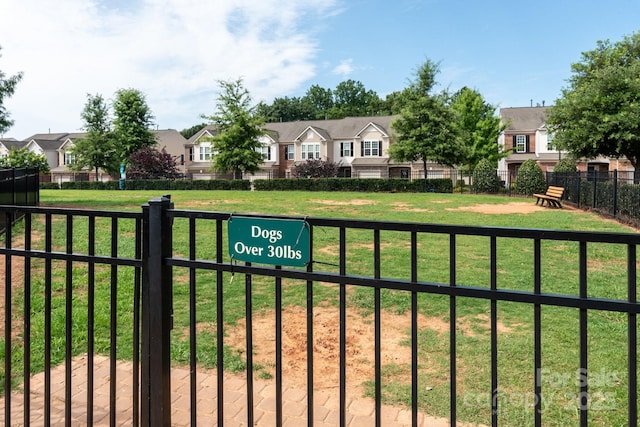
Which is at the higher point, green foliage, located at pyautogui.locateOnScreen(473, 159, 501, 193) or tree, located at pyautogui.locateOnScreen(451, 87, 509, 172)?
tree, located at pyautogui.locateOnScreen(451, 87, 509, 172)

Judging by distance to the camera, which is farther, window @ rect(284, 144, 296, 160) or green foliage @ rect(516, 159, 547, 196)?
window @ rect(284, 144, 296, 160)

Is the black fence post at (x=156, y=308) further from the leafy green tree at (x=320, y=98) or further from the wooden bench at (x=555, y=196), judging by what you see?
the leafy green tree at (x=320, y=98)

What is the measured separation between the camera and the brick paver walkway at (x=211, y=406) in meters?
3.00

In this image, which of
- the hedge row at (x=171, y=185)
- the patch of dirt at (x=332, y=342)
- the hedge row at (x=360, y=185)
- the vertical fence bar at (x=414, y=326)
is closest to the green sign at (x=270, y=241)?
the vertical fence bar at (x=414, y=326)

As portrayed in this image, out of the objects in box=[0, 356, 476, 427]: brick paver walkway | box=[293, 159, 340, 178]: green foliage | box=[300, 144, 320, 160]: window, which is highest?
box=[300, 144, 320, 160]: window

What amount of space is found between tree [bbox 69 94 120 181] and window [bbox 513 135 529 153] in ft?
133

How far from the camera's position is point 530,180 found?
2777cm

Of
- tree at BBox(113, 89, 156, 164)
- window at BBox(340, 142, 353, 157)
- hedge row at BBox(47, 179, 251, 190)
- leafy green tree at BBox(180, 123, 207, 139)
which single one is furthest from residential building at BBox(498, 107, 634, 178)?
leafy green tree at BBox(180, 123, 207, 139)

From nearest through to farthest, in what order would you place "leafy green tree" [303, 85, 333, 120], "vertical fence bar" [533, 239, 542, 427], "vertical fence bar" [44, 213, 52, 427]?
"vertical fence bar" [533, 239, 542, 427]
"vertical fence bar" [44, 213, 52, 427]
"leafy green tree" [303, 85, 333, 120]

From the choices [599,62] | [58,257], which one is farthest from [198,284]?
[599,62]

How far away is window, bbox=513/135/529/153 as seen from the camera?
47.8 m

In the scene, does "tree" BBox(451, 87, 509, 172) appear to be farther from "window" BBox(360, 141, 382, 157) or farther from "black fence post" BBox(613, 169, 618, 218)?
"black fence post" BBox(613, 169, 618, 218)

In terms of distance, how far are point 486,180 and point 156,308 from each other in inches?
1205

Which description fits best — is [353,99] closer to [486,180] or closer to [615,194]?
[486,180]
